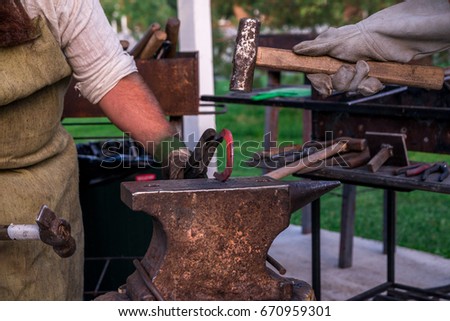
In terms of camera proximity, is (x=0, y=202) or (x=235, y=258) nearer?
(x=235, y=258)

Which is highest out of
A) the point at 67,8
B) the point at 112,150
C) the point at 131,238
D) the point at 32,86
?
the point at 67,8

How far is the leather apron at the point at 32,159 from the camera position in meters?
2.47

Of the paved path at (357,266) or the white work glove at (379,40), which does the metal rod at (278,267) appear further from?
the paved path at (357,266)

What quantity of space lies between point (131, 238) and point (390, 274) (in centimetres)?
132

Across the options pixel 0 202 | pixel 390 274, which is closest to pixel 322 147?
pixel 390 274

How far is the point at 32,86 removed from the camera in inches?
97.7

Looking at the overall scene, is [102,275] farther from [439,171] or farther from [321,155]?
[439,171]

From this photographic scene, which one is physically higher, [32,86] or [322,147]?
[32,86]

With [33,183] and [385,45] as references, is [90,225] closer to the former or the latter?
[33,183]

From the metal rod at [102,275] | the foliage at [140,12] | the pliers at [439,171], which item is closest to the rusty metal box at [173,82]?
the metal rod at [102,275]

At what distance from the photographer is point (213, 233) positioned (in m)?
1.99

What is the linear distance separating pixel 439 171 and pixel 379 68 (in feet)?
3.40

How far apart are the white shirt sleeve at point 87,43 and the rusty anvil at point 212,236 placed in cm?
67

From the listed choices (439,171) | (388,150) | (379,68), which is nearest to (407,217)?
(388,150)
